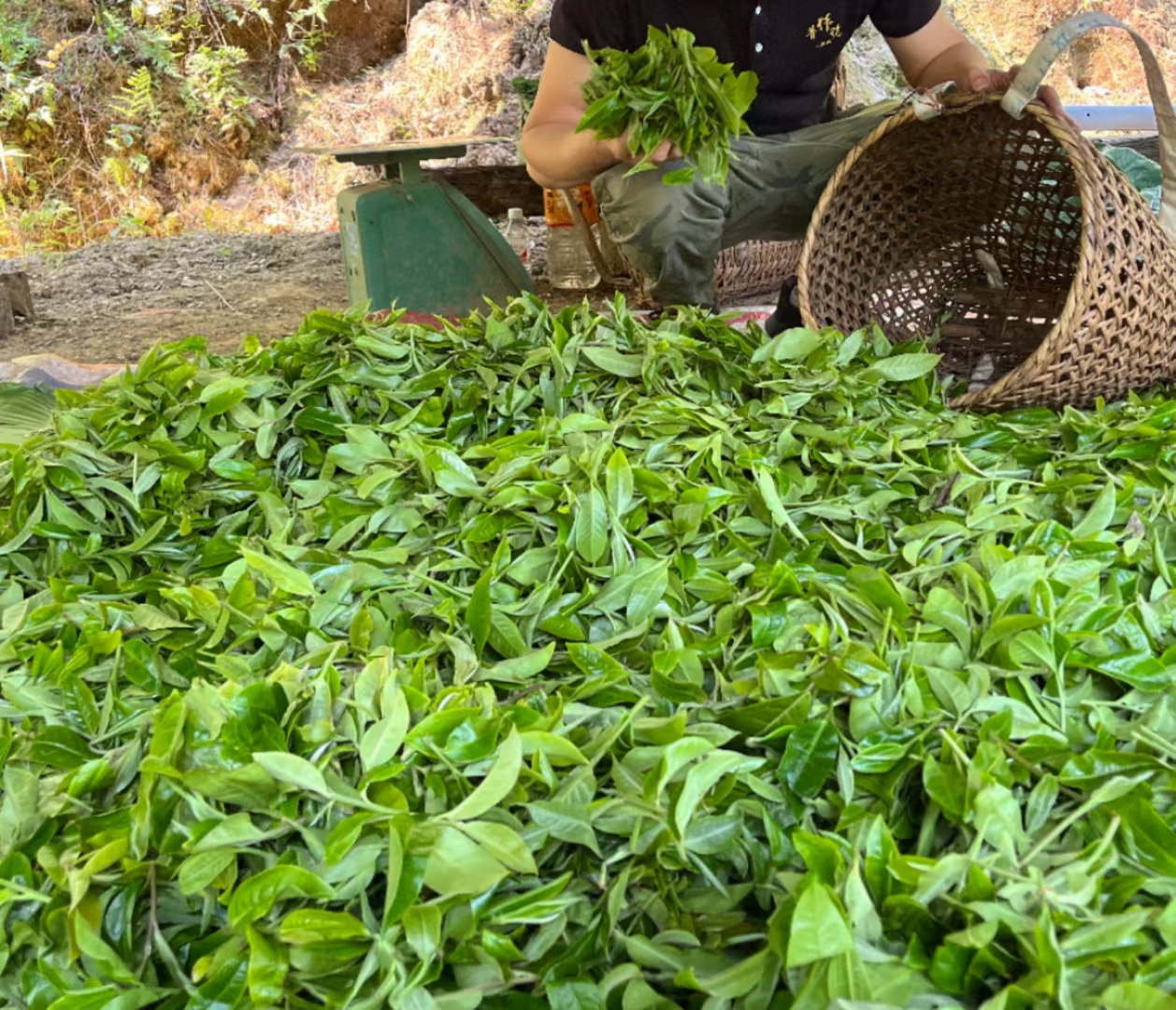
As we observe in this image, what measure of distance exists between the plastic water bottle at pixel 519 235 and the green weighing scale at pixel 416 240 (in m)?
0.88

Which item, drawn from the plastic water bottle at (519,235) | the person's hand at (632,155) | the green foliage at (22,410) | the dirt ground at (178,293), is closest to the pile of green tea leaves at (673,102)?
the person's hand at (632,155)

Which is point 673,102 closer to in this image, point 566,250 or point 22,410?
point 22,410

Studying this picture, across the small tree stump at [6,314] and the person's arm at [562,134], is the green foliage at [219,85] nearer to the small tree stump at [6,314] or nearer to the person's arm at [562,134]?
the small tree stump at [6,314]

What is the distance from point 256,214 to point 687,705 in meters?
5.78

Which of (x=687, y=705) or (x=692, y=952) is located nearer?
(x=692, y=952)

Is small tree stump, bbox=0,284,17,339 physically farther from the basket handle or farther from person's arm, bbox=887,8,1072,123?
the basket handle

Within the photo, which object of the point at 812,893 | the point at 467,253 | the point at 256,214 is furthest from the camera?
the point at 256,214

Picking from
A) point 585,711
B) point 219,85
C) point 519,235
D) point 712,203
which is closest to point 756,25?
point 712,203

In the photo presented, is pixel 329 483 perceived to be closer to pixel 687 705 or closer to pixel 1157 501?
pixel 687 705

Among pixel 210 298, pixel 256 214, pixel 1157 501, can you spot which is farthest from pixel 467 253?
pixel 256 214

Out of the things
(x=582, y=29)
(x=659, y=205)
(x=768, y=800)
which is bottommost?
(x=768, y=800)

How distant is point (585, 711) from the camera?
740 millimetres

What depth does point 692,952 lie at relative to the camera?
2.01 feet

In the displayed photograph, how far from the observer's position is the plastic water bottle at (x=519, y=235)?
3648 millimetres
